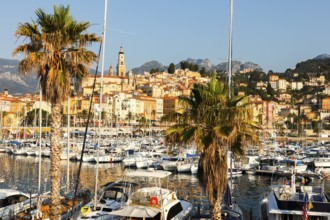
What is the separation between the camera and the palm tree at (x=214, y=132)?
12.5 metres

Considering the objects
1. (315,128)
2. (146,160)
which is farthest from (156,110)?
(146,160)

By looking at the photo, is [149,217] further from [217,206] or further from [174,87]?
[174,87]

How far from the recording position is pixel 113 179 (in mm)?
43406

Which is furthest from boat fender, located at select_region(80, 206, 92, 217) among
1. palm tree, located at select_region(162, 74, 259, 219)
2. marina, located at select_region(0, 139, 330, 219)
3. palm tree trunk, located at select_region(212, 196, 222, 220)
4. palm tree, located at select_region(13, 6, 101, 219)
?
marina, located at select_region(0, 139, 330, 219)

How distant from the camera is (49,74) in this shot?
14000 millimetres

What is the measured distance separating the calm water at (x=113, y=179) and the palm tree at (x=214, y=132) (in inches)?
523

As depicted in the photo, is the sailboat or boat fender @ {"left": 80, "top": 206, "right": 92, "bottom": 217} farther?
the sailboat

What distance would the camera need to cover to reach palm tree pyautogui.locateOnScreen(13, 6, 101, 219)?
14063mm

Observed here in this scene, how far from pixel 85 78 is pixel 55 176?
11.2ft

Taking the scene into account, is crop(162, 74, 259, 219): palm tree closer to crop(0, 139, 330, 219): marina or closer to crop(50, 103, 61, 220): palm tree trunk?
crop(50, 103, 61, 220): palm tree trunk

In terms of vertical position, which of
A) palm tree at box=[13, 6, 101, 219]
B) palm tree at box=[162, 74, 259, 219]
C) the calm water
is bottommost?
the calm water

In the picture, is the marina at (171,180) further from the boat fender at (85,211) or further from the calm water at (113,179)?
the boat fender at (85,211)

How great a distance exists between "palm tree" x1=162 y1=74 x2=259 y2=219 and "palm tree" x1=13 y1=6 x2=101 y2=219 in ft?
12.5

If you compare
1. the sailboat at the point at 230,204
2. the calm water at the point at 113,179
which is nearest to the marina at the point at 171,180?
the calm water at the point at 113,179
